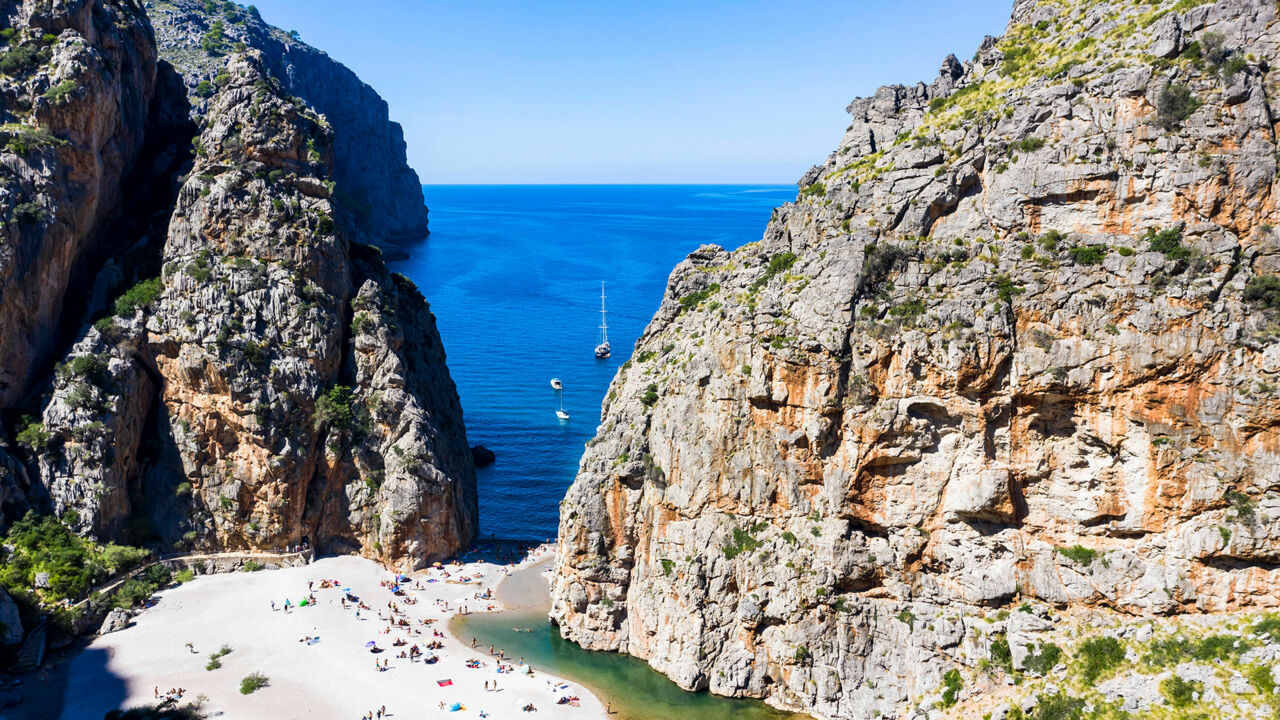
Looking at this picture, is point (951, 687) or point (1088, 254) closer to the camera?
point (1088, 254)

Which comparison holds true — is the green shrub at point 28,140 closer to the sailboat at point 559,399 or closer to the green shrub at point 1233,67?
the sailboat at point 559,399

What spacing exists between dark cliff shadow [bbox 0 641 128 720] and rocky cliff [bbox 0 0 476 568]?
996 cm

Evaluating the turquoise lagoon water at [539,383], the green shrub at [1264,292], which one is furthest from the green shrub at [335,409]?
the green shrub at [1264,292]

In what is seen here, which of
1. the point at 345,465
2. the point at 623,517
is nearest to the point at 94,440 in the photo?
the point at 345,465

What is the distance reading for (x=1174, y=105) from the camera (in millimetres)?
38062

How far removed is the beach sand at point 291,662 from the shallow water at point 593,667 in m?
1.12

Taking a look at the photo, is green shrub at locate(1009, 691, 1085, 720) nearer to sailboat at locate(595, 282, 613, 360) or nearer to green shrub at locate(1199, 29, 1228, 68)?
green shrub at locate(1199, 29, 1228, 68)

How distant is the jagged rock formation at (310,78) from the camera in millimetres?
116438

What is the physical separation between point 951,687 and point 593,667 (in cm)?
2045

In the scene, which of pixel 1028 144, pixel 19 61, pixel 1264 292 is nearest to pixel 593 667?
pixel 1028 144

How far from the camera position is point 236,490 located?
190ft

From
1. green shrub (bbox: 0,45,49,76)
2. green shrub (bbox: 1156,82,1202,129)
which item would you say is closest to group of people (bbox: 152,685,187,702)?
green shrub (bbox: 0,45,49,76)

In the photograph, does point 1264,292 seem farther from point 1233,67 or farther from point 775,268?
point 775,268

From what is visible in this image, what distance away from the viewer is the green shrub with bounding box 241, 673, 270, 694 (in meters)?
45.2
